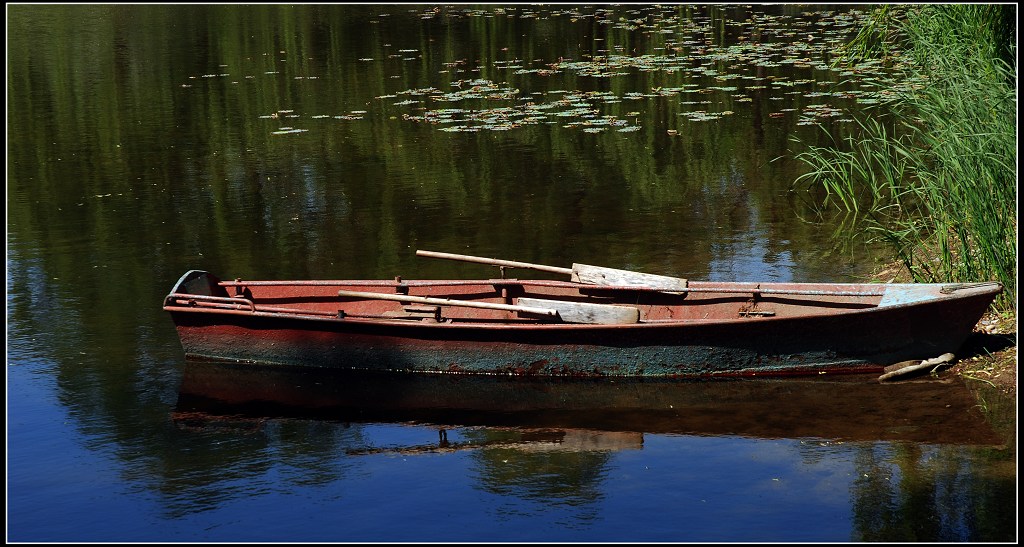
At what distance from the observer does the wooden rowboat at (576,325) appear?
6.89 m

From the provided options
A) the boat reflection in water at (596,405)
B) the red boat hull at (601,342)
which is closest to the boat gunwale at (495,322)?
the red boat hull at (601,342)

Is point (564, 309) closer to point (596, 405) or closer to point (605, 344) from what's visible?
point (605, 344)

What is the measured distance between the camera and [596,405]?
22.6 ft

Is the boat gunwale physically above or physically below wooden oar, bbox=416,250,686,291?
below

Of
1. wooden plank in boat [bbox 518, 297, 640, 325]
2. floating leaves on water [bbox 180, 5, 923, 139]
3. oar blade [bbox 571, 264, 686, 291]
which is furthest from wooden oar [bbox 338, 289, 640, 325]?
floating leaves on water [bbox 180, 5, 923, 139]

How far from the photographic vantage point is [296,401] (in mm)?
7164

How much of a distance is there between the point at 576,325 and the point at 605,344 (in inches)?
9.3

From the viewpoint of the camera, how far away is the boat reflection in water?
20.9 feet

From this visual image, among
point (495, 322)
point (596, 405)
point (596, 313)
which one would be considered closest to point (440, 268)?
point (495, 322)

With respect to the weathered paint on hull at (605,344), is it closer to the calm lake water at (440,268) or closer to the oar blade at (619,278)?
the calm lake water at (440,268)

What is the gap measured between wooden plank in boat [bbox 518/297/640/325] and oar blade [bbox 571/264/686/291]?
0.37m

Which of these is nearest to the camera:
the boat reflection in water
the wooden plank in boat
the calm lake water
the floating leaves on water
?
the calm lake water

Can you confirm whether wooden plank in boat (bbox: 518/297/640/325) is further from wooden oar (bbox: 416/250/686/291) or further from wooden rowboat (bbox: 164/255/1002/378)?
wooden oar (bbox: 416/250/686/291)

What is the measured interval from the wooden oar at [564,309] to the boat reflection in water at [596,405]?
39 cm
